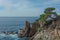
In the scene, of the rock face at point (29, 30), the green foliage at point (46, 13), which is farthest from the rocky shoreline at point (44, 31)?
the green foliage at point (46, 13)

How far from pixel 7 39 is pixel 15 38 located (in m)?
3.00

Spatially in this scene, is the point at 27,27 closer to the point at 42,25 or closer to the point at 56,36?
the point at 42,25

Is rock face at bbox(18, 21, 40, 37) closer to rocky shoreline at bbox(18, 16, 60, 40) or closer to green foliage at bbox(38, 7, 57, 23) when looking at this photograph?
rocky shoreline at bbox(18, 16, 60, 40)

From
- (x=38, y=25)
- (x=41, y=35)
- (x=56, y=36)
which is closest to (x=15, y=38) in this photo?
(x=38, y=25)

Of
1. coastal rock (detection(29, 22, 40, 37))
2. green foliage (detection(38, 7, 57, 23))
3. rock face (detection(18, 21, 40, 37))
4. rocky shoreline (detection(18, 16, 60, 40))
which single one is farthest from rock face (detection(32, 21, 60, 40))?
rock face (detection(18, 21, 40, 37))

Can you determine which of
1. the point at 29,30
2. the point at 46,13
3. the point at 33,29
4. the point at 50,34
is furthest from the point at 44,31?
the point at 29,30

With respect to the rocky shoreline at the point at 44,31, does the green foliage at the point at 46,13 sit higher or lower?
higher

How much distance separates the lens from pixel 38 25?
94.9m

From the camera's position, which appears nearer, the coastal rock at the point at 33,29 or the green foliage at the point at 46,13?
the green foliage at the point at 46,13

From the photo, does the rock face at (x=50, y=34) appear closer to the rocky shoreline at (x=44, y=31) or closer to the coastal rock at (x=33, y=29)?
the rocky shoreline at (x=44, y=31)

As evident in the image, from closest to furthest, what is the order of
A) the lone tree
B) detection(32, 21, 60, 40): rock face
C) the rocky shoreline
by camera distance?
detection(32, 21, 60, 40): rock face, the rocky shoreline, the lone tree

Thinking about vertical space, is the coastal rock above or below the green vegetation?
below

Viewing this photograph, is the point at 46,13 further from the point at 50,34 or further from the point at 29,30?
Result: the point at 50,34

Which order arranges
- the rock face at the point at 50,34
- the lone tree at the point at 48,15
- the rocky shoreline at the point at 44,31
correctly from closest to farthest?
the rock face at the point at 50,34
the rocky shoreline at the point at 44,31
the lone tree at the point at 48,15
